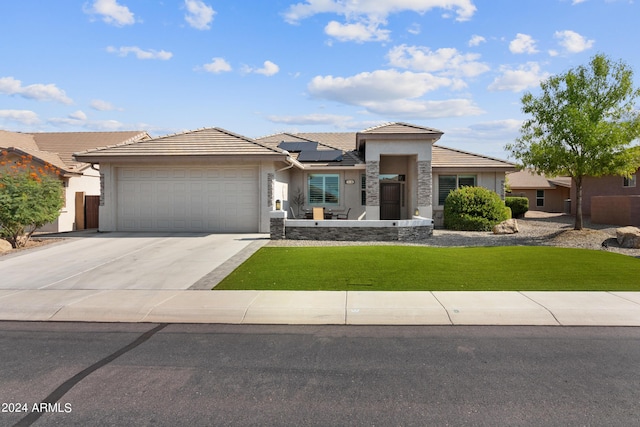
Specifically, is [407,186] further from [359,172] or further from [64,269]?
[64,269]

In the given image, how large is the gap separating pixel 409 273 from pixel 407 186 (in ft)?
42.9

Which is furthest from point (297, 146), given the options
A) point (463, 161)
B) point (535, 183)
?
point (535, 183)

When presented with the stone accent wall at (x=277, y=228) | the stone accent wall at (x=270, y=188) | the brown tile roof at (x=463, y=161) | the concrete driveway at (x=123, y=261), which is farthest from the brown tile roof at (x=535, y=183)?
the concrete driveway at (x=123, y=261)

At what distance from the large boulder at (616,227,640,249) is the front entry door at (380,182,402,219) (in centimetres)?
1043

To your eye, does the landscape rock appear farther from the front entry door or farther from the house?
the front entry door

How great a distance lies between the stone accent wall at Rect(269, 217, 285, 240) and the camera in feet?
49.5

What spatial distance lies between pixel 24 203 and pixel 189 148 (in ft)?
20.5

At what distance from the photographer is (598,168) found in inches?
596

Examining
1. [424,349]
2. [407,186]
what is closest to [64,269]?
[424,349]

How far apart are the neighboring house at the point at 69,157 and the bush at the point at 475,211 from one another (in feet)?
57.2

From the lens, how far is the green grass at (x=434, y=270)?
8641 mm

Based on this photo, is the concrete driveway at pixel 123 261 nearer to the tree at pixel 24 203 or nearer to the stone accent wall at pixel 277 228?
the stone accent wall at pixel 277 228

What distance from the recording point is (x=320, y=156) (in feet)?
73.0

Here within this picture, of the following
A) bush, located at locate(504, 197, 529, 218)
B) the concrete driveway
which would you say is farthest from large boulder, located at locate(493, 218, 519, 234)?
bush, located at locate(504, 197, 529, 218)
